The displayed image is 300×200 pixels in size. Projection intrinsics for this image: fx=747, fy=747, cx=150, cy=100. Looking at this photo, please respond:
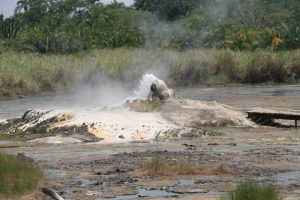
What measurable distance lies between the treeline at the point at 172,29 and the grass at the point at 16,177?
36.1m

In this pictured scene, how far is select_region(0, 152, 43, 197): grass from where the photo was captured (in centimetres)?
1046

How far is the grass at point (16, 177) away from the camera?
10.5m

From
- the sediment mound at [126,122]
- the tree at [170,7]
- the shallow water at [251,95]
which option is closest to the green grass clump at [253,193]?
the sediment mound at [126,122]

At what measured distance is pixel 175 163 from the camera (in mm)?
13344

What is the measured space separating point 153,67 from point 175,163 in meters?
28.5

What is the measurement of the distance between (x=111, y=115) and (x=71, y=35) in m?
31.0

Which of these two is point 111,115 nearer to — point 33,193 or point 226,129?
point 226,129

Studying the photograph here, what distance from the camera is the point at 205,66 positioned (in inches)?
1625

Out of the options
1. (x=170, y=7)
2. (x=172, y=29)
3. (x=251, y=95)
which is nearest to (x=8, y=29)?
(x=172, y=29)

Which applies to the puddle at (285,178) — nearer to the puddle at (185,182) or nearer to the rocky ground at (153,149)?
the rocky ground at (153,149)

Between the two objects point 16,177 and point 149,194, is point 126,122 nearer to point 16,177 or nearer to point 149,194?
point 16,177

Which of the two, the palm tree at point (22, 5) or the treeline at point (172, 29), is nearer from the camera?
the treeline at point (172, 29)

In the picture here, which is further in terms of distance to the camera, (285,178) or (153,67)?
(153,67)

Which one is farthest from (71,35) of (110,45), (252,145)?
(252,145)
